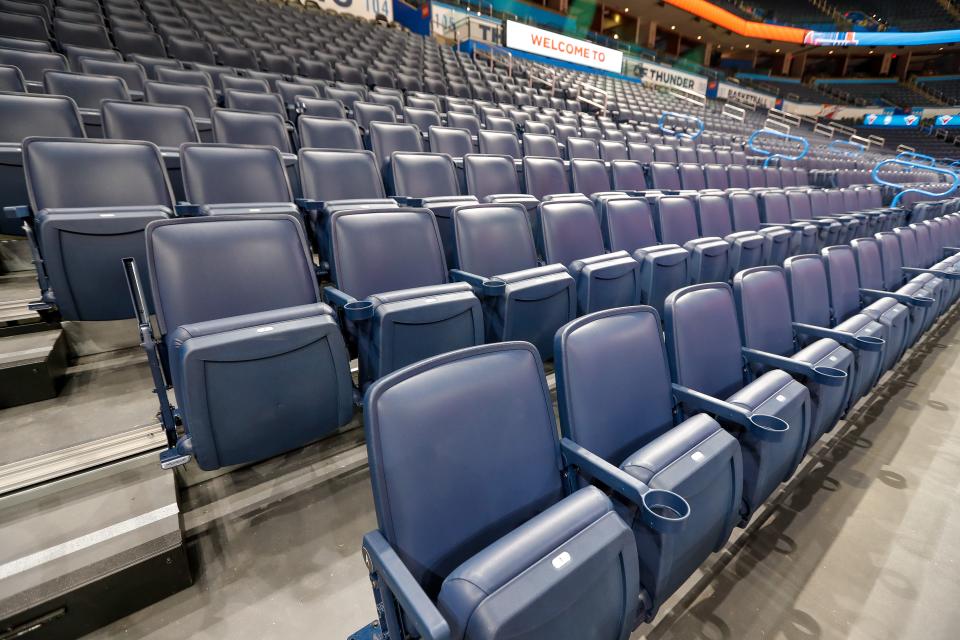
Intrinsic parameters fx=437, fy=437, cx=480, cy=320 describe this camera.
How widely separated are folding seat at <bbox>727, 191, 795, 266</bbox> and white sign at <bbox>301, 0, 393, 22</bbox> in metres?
5.58

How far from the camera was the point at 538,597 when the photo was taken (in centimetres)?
33

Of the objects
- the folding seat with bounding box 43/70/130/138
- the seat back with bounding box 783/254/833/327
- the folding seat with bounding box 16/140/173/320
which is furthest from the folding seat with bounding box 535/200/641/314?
the folding seat with bounding box 43/70/130/138

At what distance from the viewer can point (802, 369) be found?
74 cm

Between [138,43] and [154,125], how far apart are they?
1.78 m

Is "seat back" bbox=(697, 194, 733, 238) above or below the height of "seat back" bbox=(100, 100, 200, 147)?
below

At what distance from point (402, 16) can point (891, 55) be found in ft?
44.3

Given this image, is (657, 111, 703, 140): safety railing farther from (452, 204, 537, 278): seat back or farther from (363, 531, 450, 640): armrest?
(363, 531, 450, 640): armrest

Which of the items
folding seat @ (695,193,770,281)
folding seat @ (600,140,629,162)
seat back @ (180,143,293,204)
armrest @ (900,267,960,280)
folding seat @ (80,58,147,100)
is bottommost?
armrest @ (900,267,960,280)

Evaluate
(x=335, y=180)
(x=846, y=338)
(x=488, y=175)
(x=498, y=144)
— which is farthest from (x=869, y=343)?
(x=498, y=144)

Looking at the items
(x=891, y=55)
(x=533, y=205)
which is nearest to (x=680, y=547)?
(x=533, y=205)

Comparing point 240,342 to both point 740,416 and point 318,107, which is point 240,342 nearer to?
point 740,416

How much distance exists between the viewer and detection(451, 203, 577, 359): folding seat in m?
0.85

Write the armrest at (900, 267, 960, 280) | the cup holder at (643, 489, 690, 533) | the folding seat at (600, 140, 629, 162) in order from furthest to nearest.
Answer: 1. the folding seat at (600, 140, 629, 162)
2. the armrest at (900, 267, 960, 280)
3. the cup holder at (643, 489, 690, 533)

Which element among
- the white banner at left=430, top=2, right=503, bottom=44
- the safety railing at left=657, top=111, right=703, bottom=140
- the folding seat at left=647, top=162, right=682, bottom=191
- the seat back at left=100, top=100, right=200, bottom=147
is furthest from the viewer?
the white banner at left=430, top=2, right=503, bottom=44
